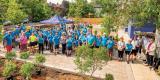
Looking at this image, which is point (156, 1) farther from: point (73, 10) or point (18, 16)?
point (73, 10)

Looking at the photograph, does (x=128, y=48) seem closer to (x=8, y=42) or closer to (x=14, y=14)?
(x=8, y=42)

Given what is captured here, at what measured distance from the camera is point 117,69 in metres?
18.7

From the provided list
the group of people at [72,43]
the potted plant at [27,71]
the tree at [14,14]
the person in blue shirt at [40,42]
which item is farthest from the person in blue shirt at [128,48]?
the tree at [14,14]

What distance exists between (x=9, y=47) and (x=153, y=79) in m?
9.50

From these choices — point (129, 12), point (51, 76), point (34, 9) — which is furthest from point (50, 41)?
point (34, 9)

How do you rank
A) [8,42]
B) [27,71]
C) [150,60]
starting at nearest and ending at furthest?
[27,71] → [150,60] → [8,42]

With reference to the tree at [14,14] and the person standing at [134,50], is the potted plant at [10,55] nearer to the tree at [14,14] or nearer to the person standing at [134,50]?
the person standing at [134,50]

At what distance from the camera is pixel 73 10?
6006 cm

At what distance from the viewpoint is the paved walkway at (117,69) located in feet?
55.6

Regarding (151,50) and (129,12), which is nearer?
(129,12)

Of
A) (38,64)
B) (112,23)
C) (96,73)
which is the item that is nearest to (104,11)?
(112,23)

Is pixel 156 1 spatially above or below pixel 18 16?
above

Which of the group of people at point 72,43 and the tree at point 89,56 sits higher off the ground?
the tree at point 89,56

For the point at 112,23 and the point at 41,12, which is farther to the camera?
the point at 41,12
